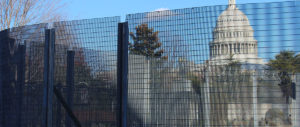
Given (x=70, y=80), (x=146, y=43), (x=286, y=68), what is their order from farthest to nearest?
(x=70, y=80) → (x=146, y=43) → (x=286, y=68)

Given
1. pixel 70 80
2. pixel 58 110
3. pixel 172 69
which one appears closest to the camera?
pixel 172 69

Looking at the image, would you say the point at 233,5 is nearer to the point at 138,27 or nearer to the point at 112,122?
the point at 138,27

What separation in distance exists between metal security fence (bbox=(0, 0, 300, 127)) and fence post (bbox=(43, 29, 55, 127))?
0.06 ft

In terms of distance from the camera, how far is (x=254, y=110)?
4.91m

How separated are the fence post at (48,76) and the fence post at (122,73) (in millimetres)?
1553

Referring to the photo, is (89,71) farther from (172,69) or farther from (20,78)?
(20,78)

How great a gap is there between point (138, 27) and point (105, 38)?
0.73 meters

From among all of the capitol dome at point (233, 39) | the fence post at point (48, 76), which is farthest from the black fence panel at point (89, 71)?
the capitol dome at point (233, 39)

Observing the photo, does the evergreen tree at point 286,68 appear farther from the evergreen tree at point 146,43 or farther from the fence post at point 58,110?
the fence post at point 58,110

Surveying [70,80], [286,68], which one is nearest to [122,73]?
[70,80]

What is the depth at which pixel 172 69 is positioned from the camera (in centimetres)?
552

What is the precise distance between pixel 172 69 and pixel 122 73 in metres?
0.85

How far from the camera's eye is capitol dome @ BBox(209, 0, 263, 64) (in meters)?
4.97

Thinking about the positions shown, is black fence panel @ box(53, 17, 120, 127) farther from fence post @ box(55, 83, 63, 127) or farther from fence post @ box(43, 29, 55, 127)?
fence post @ box(43, 29, 55, 127)
